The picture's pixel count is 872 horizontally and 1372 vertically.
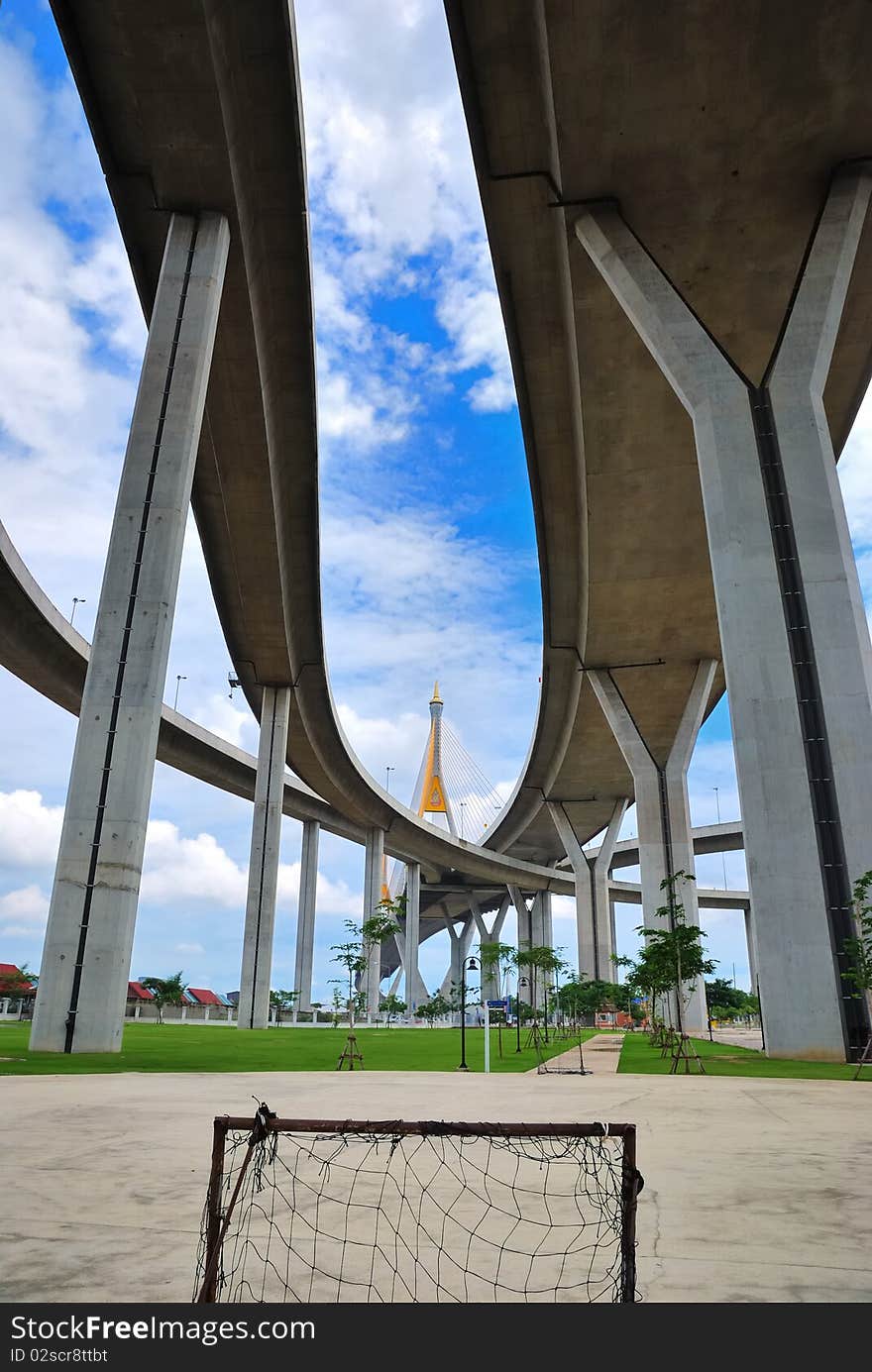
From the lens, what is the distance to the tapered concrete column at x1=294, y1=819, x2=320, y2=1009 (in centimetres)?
6162

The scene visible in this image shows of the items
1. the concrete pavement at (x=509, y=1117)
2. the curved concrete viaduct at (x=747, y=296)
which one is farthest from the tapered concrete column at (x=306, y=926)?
the concrete pavement at (x=509, y=1117)

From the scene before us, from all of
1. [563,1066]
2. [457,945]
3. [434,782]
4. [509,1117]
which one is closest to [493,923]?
[457,945]

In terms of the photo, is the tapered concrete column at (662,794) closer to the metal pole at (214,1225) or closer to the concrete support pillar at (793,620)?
the concrete support pillar at (793,620)

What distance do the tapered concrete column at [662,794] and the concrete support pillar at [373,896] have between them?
2304 cm

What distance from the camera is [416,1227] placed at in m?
4.33

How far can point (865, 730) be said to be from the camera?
61.1 ft

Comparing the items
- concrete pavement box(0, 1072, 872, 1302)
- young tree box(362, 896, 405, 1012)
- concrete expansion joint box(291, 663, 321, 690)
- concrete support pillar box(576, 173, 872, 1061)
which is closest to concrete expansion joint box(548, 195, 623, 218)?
concrete support pillar box(576, 173, 872, 1061)

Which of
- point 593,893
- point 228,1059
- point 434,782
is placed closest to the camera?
point 228,1059

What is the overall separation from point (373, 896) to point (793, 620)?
4961cm

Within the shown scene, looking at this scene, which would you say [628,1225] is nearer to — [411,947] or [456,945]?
[411,947]

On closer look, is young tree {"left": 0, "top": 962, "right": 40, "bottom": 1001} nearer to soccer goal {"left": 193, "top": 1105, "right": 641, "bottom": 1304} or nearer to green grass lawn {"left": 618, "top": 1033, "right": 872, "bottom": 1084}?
green grass lawn {"left": 618, "top": 1033, "right": 872, "bottom": 1084}

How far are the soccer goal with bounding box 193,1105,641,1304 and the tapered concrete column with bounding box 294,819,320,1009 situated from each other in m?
57.9

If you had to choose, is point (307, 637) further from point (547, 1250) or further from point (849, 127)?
point (547, 1250)
